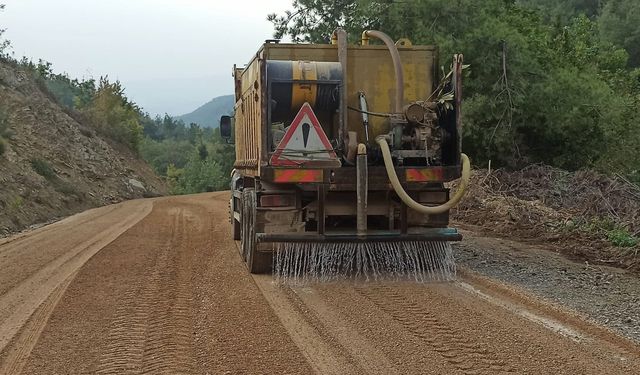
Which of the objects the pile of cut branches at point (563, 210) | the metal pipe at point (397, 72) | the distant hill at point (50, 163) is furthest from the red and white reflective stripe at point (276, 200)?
the distant hill at point (50, 163)

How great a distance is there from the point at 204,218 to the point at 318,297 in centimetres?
1053

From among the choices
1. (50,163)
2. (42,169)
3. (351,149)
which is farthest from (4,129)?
(351,149)

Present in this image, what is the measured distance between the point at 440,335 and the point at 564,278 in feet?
11.0

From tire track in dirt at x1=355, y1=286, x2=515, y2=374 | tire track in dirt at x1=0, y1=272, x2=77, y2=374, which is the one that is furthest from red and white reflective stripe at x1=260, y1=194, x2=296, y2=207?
tire track in dirt at x1=0, y1=272, x2=77, y2=374

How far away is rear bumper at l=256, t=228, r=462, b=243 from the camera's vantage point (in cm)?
796

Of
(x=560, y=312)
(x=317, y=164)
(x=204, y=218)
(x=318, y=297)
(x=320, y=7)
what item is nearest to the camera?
(x=560, y=312)

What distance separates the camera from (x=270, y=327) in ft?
19.6

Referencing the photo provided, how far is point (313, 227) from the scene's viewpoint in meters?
8.59

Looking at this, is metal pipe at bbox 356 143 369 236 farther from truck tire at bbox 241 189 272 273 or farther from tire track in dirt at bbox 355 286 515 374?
truck tire at bbox 241 189 272 273

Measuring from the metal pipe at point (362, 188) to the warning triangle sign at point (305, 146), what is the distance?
27 centimetres

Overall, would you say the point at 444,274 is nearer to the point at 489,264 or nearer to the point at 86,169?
the point at 489,264

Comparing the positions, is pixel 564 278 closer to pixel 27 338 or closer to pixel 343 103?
pixel 343 103

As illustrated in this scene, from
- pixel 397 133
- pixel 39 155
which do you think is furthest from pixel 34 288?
pixel 39 155

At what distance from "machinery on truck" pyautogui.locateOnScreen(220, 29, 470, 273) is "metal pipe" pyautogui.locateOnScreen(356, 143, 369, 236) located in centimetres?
1
